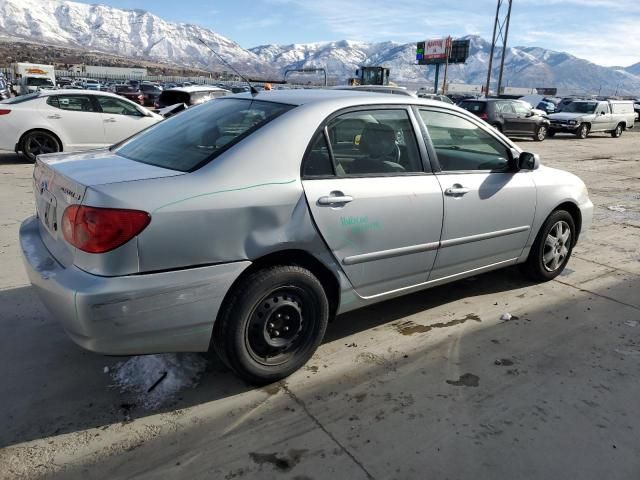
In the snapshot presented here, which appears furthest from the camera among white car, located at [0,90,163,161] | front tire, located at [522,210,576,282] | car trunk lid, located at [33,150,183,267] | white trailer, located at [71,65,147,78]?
white trailer, located at [71,65,147,78]

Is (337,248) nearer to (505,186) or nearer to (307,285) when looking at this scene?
(307,285)

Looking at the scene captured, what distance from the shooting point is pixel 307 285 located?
2.90 metres

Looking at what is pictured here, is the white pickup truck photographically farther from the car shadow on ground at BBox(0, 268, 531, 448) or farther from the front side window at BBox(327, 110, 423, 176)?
the front side window at BBox(327, 110, 423, 176)

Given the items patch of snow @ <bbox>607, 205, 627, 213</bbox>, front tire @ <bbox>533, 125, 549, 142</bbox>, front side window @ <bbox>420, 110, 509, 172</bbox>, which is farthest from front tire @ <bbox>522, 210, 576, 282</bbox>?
front tire @ <bbox>533, 125, 549, 142</bbox>

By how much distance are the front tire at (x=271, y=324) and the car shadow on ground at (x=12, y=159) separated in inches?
363

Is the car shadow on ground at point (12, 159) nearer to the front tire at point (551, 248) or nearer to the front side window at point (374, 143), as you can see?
the front side window at point (374, 143)

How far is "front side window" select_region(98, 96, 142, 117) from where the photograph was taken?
34.2 ft

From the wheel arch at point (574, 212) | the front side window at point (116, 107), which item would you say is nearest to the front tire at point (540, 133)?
the front side window at point (116, 107)

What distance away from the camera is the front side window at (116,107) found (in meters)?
10.4

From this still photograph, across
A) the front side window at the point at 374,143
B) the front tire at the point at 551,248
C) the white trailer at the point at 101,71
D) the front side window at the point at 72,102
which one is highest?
the white trailer at the point at 101,71

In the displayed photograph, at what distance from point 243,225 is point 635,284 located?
12.8ft

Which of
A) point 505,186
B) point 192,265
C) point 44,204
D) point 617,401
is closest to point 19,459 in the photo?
point 192,265

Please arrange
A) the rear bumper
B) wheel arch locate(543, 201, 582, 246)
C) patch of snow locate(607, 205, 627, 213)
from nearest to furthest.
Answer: the rear bumper → wheel arch locate(543, 201, 582, 246) → patch of snow locate(607, 205, 627, 213)

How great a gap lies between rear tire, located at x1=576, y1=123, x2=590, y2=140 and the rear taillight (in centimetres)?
2323
